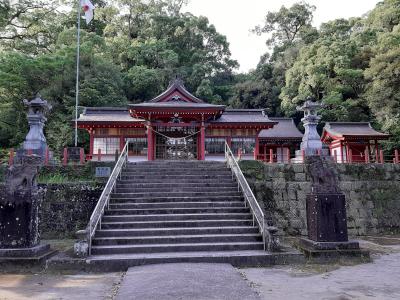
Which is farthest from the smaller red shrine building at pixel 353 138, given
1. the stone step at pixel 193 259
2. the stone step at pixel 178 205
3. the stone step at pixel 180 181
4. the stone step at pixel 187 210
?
the stone step at pixel 193 259

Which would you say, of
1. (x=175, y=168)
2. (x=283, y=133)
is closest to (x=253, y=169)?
(x=175, y=168)

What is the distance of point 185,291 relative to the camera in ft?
17.7

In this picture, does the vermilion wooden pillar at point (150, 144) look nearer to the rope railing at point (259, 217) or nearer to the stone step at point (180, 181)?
the stone step at point (180, 181)

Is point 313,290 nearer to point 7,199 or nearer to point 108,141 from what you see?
point 7,199

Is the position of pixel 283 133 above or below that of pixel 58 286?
above

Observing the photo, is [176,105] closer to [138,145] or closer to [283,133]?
[138,145]

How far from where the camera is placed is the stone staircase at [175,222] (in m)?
8.00

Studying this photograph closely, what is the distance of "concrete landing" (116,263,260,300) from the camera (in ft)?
17.2

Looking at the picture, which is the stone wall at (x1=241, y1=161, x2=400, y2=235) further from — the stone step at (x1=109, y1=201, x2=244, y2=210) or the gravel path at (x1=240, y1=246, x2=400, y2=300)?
the gravel path at (x1=240, y1=246, x2=400, y2=300)

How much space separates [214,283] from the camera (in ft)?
19.4

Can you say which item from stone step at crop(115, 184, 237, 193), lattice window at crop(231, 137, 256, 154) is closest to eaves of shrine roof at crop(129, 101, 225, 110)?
A: lattice window at crop(231, 137, 256, 154)

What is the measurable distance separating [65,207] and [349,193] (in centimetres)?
1170

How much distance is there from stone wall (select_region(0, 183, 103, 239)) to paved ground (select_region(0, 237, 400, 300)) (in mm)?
4912

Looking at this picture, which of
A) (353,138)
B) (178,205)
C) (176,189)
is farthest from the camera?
(353,138)
